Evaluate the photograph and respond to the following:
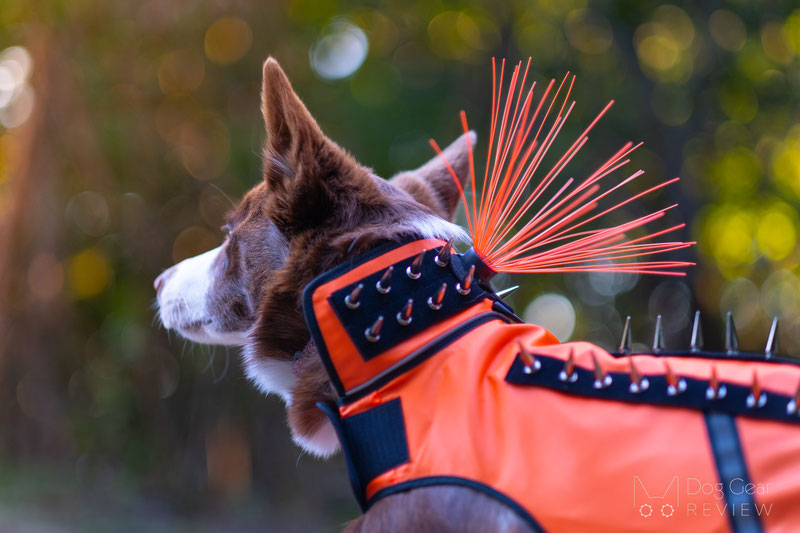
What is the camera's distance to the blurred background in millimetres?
7000

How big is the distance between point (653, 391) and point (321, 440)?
1.06 m

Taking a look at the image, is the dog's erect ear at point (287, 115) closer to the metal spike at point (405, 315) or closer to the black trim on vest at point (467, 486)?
the metal spike at point (405, 315)

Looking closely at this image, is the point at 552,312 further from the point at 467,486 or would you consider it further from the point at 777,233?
the point at 467,486

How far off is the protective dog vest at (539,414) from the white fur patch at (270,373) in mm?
314

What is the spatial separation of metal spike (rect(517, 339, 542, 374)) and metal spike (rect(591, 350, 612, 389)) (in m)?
0.14

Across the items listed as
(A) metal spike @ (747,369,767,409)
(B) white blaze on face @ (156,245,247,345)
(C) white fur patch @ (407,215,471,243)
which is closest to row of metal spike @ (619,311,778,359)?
(A) metal spike @ (747,369,767,409)

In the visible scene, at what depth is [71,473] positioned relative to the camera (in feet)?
24.8

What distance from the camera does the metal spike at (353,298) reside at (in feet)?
6.32

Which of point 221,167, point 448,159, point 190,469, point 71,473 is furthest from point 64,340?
point 448,159

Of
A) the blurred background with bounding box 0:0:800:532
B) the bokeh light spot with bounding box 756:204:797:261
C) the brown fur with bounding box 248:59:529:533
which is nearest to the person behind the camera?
the brown fur with bounding box 248:59:529:533

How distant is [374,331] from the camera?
1926 millimetres

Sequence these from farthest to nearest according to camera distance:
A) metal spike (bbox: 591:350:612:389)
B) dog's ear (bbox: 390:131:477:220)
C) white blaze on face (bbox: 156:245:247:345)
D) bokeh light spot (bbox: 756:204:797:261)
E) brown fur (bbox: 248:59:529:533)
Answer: bokeh light spot (bbox: 756:204:797:261), dog's ear (bbox: 390:131:477:220), white blaze on face (bbox: 156:245:247:345), brown fur (bbox: 248:59:529:533), metal spike (bbox: 591:350:612:389)

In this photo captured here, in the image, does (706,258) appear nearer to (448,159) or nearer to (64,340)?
(448,159)

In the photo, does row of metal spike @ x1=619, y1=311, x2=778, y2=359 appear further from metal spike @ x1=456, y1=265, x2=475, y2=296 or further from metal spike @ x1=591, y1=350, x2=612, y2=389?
metal spike @ x1=456, y1=265, x2=475, y2=296
